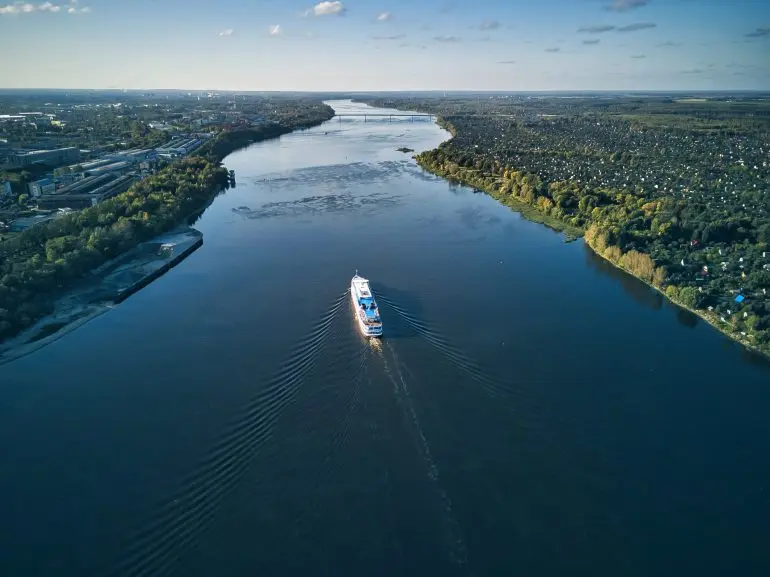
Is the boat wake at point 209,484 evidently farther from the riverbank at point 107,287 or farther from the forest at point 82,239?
the forest at point 82,239

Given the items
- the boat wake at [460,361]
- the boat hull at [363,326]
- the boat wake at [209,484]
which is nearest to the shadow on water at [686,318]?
the boat wake at [460,361]

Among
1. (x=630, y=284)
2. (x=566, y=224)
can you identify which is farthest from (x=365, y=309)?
(x=566, y=224)

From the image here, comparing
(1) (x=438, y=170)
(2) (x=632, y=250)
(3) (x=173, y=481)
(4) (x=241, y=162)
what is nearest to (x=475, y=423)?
(3) (x=173, y=481)

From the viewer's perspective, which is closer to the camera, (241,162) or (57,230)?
(57,230)

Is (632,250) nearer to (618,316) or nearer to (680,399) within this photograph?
(618,316)

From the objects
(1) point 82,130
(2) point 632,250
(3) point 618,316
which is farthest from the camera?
(1) point 82,130

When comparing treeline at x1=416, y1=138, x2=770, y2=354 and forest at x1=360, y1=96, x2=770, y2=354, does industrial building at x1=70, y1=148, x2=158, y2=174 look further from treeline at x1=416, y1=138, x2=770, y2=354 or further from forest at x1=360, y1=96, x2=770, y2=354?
treeline at x1=416, y1=138, x2=770, y2=354
